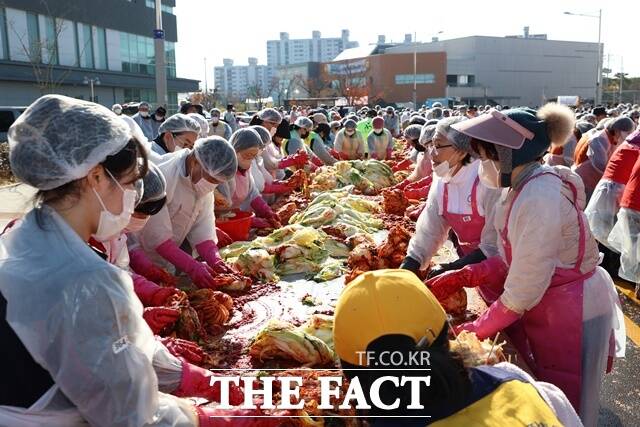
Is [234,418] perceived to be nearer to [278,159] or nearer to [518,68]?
[278,159]

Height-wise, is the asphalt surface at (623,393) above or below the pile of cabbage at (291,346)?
below

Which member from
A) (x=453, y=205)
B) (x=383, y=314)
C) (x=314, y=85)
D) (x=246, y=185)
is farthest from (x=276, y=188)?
(x=314, y=85)

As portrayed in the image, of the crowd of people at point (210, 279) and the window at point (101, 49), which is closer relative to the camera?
the crowd of people at point (210, 279)

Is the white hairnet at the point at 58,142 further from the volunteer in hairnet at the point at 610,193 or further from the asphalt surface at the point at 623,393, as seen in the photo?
the volunteer in hairnet at the point at 610,193

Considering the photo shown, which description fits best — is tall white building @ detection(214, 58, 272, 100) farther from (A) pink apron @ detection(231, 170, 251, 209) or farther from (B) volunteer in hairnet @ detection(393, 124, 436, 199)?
(A) pink apron @ detection(231, 170, 251, 209)

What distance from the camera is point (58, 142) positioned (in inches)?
69.3

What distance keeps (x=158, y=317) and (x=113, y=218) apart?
105 centimetres

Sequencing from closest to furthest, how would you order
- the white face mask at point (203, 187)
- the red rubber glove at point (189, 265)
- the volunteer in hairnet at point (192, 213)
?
the red rubber glove at point (189, 265) → the volunteer in hairnet at point (192, 213) → the white face mask at point (203, 187)

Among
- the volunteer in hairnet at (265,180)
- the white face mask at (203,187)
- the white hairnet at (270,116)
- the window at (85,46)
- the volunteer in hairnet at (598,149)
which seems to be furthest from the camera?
the window at (85,46)

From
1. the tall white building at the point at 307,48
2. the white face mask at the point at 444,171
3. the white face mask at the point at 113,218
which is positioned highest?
the tall white building at the point at 307,48

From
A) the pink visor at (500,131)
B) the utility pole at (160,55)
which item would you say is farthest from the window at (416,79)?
the pink visor at (500,131)

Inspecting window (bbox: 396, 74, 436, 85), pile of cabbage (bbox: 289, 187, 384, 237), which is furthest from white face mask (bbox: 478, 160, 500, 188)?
window (bbox: 396, 74, 436, 85)

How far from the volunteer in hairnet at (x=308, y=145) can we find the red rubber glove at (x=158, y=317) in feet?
24.9

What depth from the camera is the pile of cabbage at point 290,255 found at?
410 cm
